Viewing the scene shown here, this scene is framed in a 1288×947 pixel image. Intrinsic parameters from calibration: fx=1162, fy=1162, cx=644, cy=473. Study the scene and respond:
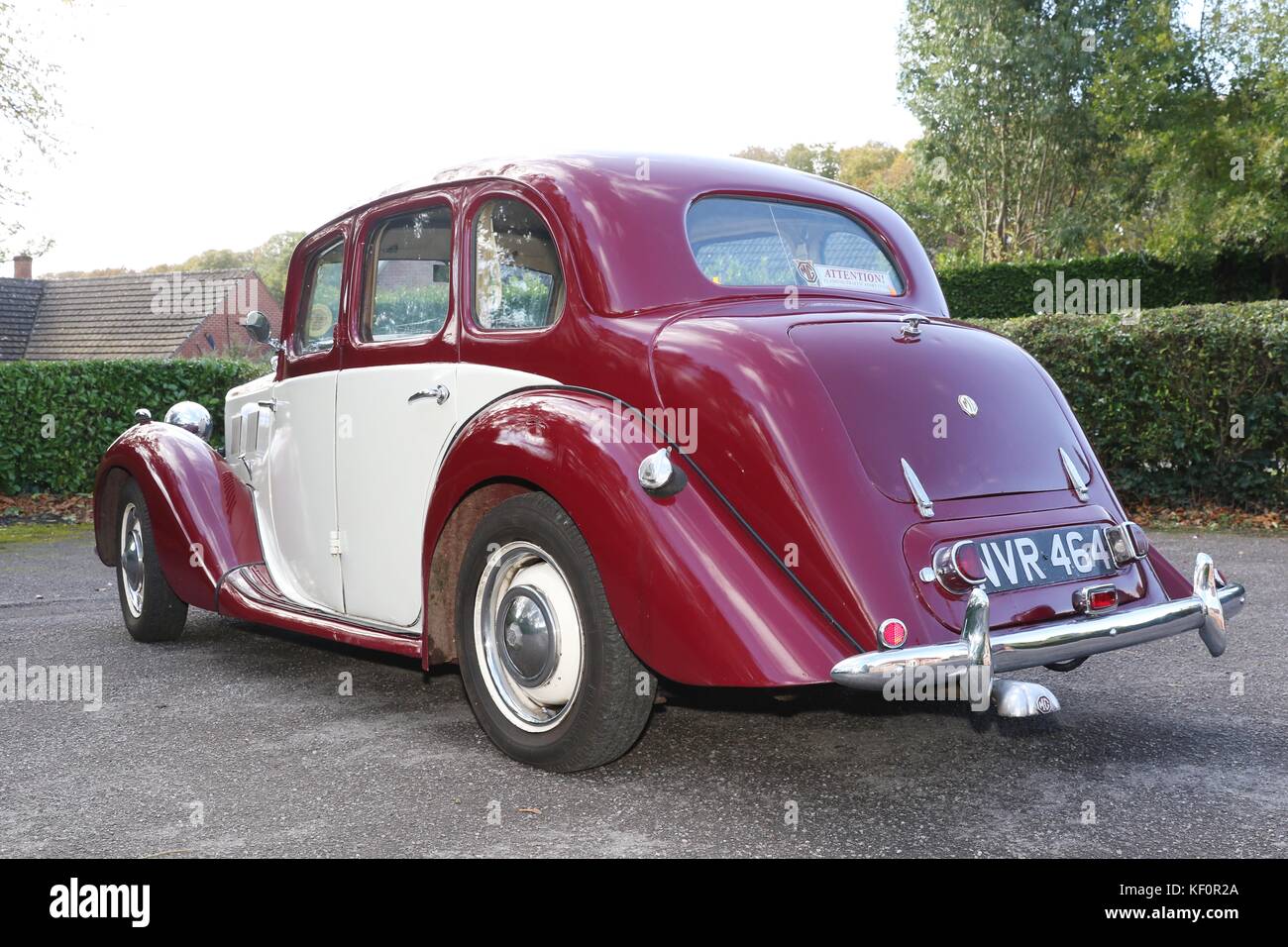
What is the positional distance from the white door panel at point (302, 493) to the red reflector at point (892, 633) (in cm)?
244

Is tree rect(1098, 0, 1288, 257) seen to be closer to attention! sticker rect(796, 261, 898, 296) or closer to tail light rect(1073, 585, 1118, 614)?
attention! sticker rect(796, 261, 898, 296)

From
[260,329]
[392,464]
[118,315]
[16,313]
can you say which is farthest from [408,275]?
[16,313]

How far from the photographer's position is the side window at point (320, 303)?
4855 millimetres

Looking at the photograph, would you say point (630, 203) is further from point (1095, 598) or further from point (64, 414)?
point (64, 414)

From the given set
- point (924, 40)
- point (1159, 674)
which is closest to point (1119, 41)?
point (924, 40)

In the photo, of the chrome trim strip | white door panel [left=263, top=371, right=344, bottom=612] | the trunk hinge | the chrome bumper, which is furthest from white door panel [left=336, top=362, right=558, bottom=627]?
the trunk hinge

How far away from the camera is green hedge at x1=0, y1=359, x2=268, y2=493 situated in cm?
1175

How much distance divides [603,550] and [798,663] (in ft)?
2.12

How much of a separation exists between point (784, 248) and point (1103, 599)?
162 centimetres

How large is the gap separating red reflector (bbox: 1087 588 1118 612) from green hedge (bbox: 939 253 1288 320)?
17476mm

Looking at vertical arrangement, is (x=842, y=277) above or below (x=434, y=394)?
above

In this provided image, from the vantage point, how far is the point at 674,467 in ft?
10.7

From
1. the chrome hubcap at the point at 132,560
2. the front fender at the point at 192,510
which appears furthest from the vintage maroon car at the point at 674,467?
the chrome hubcap at the point at 132,560
